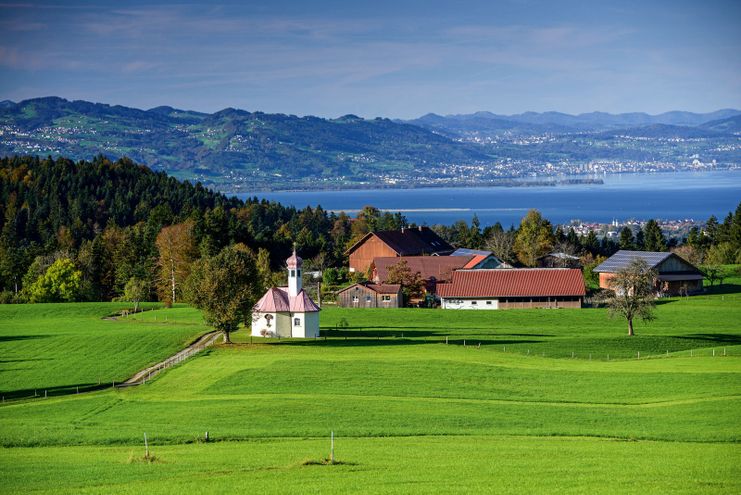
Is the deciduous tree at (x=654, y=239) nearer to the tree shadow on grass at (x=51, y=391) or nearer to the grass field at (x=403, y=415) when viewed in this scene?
Result: the grass field at (x=403, y=415)

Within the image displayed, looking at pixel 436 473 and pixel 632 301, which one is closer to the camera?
pixel 436 473

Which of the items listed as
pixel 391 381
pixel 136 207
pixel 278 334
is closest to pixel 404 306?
pixel 278 334

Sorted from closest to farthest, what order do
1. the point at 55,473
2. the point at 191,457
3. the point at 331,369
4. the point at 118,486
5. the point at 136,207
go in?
the point at 118,486
the point at 55,473
the point at 191,457
the point at 331,369
the point at 136,207

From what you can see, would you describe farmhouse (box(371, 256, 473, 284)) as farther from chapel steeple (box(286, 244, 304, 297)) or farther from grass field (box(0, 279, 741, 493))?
chapel steeple (box(286, 244, 304, 297))

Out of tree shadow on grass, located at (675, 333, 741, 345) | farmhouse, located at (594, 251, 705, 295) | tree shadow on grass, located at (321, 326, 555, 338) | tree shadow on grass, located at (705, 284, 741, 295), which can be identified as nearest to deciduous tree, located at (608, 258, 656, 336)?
tree shadow on grass, located at (675, 333, 741, 345)

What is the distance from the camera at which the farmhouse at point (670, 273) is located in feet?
297

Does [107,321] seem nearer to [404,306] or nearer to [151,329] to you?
[151,329]

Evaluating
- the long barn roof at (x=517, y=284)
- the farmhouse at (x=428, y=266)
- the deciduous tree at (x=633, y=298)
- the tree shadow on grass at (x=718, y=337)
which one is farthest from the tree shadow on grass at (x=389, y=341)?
the farmhouse at (x=428, y=266)

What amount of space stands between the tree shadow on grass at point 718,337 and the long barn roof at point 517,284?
18621mm

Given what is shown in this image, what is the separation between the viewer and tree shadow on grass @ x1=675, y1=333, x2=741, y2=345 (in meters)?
61.8

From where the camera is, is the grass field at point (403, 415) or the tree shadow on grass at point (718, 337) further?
the tree shadow on grass at point (718, 337)

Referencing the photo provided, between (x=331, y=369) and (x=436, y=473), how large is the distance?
23051 millimetres

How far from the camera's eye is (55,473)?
28.9 meters

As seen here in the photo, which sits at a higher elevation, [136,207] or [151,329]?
[136,207]
